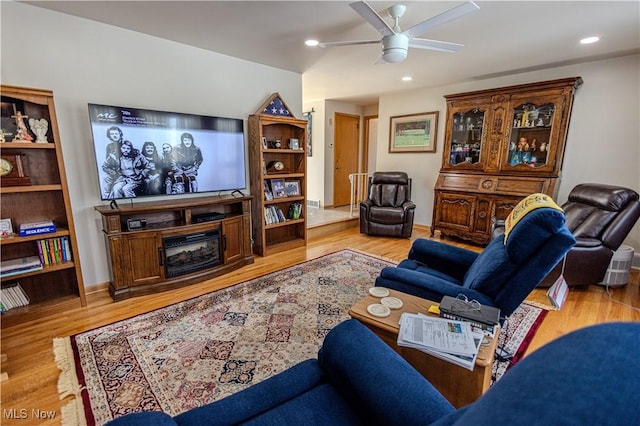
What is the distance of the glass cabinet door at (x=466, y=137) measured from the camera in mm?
4324

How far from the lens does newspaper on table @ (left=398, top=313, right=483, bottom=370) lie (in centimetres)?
119

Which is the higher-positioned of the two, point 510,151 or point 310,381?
point 510,151

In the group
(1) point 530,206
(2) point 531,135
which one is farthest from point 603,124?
(1) point 530,206

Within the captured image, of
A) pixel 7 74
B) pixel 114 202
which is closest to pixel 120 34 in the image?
pixel 7 74

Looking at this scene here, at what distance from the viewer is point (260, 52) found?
10.8 ft

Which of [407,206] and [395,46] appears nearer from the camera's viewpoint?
[395,46]

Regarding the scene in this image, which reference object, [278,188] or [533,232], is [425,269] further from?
[278,188]

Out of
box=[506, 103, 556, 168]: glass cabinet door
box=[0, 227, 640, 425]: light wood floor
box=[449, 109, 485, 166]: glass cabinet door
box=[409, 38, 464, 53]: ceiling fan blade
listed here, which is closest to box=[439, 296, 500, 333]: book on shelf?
box=[0, 227, 640, 425]: light wood floor

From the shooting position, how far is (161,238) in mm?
2834

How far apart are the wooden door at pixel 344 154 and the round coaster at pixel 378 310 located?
5178 millimetres

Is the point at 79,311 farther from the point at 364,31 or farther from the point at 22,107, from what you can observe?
the point at 364,31

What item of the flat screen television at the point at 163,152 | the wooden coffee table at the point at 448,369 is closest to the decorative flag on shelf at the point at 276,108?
the flat screen television at the point at 163,152

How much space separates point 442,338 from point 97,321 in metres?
2.57

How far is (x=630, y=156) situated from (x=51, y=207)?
5957 millimetres
